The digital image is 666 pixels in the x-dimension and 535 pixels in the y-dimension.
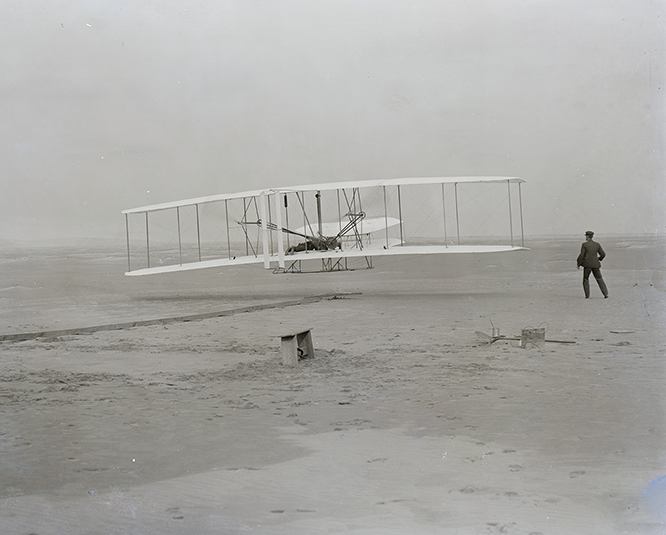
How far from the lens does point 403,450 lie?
5.73m

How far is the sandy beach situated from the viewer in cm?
466

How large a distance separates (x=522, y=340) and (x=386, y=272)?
20.8m

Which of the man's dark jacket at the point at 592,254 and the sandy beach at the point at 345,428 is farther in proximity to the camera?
the man's dark jacket at the point at 592,254

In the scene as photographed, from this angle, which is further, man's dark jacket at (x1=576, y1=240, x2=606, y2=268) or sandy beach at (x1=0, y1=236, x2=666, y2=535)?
man's dark jacket at (x1=576, y1=240, x2=606, y2=268)

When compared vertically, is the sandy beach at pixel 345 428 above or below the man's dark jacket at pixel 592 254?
below

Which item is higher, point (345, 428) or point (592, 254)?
point (592, 254)

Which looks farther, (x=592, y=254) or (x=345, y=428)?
(x=592, y=254)

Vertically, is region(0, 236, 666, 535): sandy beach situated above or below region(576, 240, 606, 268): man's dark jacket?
below

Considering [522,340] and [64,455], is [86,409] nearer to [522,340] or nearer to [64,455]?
[64,455]

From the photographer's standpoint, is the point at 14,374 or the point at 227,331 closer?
the point at 14,374

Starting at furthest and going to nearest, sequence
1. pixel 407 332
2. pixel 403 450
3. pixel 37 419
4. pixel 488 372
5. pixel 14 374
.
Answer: pixel 407 332
pixel 14 374
pixel 488 372
pixel 37 419
pixel 403 450

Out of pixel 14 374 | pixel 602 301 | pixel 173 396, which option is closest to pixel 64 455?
pixel 173 396

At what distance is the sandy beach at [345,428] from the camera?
4.66m

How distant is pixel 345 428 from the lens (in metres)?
6.37
